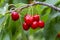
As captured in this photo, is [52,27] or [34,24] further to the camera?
[52,27]

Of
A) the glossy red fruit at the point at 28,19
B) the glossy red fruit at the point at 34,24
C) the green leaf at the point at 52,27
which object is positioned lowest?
the green leaf at the point at 52,27

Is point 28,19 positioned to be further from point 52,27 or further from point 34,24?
point 52,27

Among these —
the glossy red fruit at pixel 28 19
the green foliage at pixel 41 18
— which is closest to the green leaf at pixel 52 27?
the green foliage at pixel 41 18

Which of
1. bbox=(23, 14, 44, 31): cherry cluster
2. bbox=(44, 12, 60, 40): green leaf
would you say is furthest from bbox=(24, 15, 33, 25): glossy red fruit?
bbox=(44, 12, 60, 40): green leaf

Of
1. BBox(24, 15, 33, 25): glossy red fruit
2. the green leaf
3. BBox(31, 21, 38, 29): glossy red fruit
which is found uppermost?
BBox(24, 15, 33, 25): glossy red fruit

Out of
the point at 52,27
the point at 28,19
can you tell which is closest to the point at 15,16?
the point at 28,19

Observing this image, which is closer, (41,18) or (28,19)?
(28,19)

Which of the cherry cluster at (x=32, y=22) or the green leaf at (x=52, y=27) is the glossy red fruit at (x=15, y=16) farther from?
the green leaf at (x=52, y=27)

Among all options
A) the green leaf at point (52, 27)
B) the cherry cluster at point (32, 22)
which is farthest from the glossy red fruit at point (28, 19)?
the green leaf at point (52, 27)

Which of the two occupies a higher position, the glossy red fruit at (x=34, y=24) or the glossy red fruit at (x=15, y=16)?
the glossy red fruit at (x=15, y=16)

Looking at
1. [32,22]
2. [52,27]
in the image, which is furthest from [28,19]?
[52,27]

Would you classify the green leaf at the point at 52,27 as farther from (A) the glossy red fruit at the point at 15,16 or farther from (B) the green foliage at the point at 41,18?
(A) the glossy red fruit at the point at 15,16

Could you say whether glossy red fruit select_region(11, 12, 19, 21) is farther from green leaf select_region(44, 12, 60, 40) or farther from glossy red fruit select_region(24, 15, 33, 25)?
green leaf select_region(44, 12, 60, 40)
